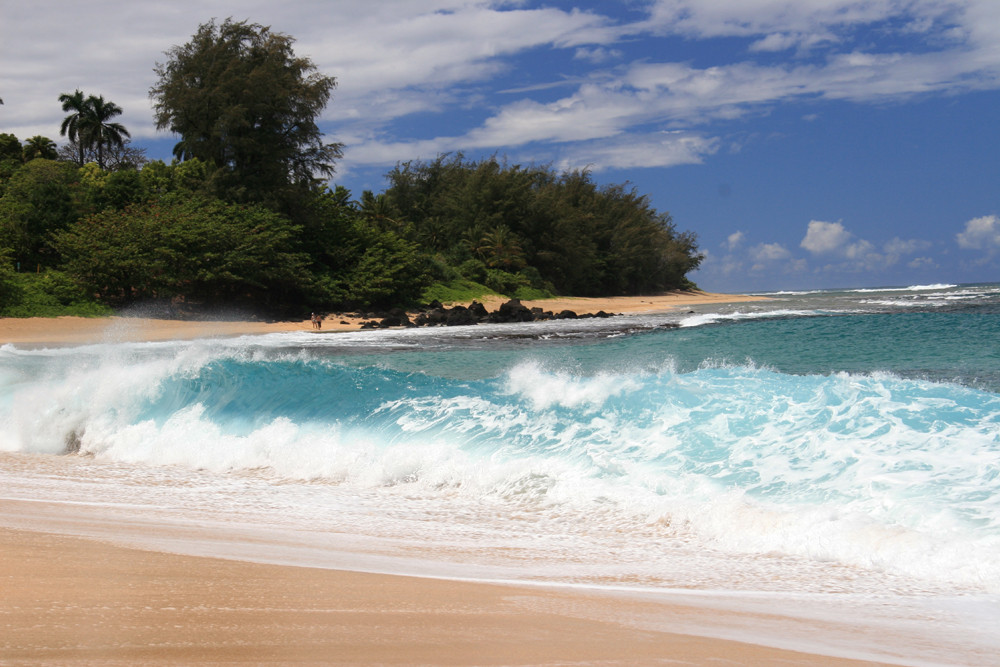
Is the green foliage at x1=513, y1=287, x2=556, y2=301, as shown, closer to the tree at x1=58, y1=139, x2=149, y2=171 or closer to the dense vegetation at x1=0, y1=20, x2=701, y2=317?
the dense vegetation at x1=0, y1=20, x2=701, y2=317

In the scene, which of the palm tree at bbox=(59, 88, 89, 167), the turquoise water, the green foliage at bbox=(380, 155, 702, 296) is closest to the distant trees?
the palm tree at bbox=(59, 88, 89, 167)

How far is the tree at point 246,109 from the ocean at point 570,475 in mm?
28080

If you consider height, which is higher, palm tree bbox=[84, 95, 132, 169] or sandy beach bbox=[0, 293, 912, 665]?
palm tree bbox=[84, 95, 132, 169]

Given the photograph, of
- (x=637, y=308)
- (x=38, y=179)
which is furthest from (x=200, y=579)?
(x=637, y=308)

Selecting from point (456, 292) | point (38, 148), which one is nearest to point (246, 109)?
point (456, 292)

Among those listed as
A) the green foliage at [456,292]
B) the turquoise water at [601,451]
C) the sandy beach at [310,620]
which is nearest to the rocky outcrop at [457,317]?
the green foliage at [456,292]

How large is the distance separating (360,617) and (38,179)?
37812 mm

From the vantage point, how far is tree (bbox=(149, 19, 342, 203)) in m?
38.2

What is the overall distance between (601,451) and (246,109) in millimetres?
35244

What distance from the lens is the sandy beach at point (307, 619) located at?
135 inches

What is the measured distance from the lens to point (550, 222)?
62.6 m

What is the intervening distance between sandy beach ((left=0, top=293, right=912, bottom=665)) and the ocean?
33 centimetres

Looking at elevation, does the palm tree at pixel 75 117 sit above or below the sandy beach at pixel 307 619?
above

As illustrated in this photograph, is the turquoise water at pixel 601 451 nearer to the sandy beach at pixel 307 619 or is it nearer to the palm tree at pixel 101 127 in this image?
the sandy beach at pixel 307 619
